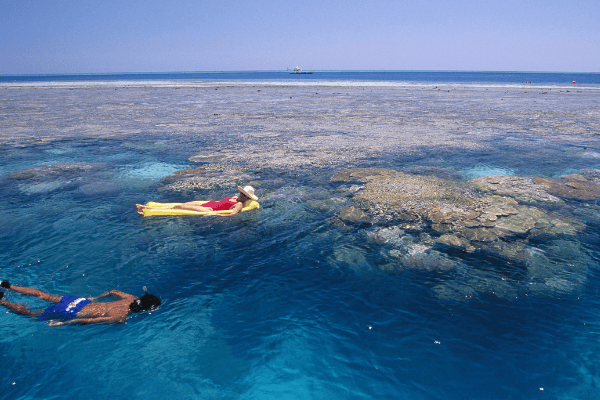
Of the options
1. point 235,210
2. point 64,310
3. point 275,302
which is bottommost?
point 275,302

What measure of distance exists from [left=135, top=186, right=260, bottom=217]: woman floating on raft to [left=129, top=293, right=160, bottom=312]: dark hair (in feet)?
13.1

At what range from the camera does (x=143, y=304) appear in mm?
6332

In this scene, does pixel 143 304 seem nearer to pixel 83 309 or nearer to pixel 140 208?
pixel 83 309

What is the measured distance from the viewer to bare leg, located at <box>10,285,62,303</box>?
6.46 meters

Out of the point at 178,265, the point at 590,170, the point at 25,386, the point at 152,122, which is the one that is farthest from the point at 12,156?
the point at 590,170

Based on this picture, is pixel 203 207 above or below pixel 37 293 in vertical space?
above

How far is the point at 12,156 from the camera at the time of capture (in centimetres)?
1714

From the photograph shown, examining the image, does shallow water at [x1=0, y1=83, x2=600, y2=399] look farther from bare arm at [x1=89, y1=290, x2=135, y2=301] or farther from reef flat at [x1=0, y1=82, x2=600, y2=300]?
bare arm at [x1=89, y1=290, x2=135, y2=301]

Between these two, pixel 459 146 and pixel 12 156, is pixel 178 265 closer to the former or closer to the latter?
pixel 12 156

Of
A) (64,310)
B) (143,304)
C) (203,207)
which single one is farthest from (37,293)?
(203,207)

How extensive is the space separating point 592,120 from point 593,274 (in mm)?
27720

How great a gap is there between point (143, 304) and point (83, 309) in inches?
39.5

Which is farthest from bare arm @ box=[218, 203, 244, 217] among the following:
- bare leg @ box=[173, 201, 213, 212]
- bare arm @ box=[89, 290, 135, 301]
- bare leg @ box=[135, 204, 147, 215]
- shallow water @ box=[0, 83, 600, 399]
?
bare arm @ box=[89, 290, 135, 301]

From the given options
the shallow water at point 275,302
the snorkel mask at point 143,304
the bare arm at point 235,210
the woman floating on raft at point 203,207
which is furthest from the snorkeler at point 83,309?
the bare arm at point 235,210
